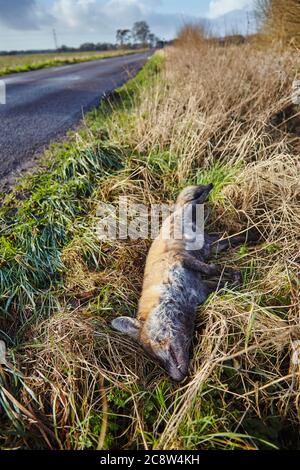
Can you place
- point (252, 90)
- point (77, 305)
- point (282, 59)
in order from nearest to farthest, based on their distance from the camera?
point (77, 305), point (252, 90), point (282, 59)

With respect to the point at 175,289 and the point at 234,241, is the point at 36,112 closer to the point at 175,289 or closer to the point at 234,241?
the point at 234,241

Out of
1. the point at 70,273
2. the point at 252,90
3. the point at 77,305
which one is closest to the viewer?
the point at 77,305

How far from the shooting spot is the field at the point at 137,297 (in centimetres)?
190

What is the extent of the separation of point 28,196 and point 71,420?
2.42 metres

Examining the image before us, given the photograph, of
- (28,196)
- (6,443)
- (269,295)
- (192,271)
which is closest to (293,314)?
(269,295)

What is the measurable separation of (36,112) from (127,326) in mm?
6098

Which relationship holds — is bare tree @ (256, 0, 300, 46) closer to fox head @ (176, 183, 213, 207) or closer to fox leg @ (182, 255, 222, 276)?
fox head @ (176, 183, 213, 207)

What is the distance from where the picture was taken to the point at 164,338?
2.19m

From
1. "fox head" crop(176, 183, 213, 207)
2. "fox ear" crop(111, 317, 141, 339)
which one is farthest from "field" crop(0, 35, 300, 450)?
"fox head" crop(176, 183, 213, 207)

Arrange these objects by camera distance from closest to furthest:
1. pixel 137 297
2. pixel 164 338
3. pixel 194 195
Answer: pixel 164 338 → pixel 137 297 → pixel 194 195

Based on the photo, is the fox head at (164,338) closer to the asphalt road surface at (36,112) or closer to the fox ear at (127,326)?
the fox ear at (127,326)

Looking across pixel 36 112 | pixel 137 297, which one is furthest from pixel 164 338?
pixel 36 112

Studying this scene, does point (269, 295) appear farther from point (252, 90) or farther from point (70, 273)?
point (252, 90)
